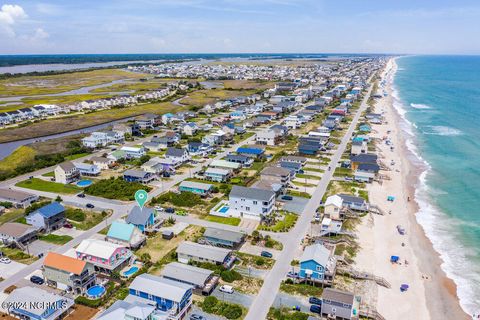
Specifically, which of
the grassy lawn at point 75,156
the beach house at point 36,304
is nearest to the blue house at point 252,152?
the grassy lawn at point 75,156

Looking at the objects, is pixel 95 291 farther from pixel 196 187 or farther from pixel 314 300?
pixel 196 187

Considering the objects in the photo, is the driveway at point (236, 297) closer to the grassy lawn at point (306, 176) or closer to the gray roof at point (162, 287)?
the gray roof at point (162, 287)

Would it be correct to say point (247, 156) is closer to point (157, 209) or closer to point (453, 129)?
point (157, 209)

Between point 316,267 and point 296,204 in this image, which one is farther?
point 296,204

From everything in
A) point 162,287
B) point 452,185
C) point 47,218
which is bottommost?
point 452,185

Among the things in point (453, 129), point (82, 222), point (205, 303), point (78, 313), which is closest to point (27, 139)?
point (82, 222)

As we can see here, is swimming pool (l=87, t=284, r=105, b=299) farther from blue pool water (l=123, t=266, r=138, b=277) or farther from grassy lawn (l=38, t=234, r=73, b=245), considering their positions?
grassy lawn (l=38, t=234, r=73, b=245)

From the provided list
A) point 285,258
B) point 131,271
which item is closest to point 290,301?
point 285,258
